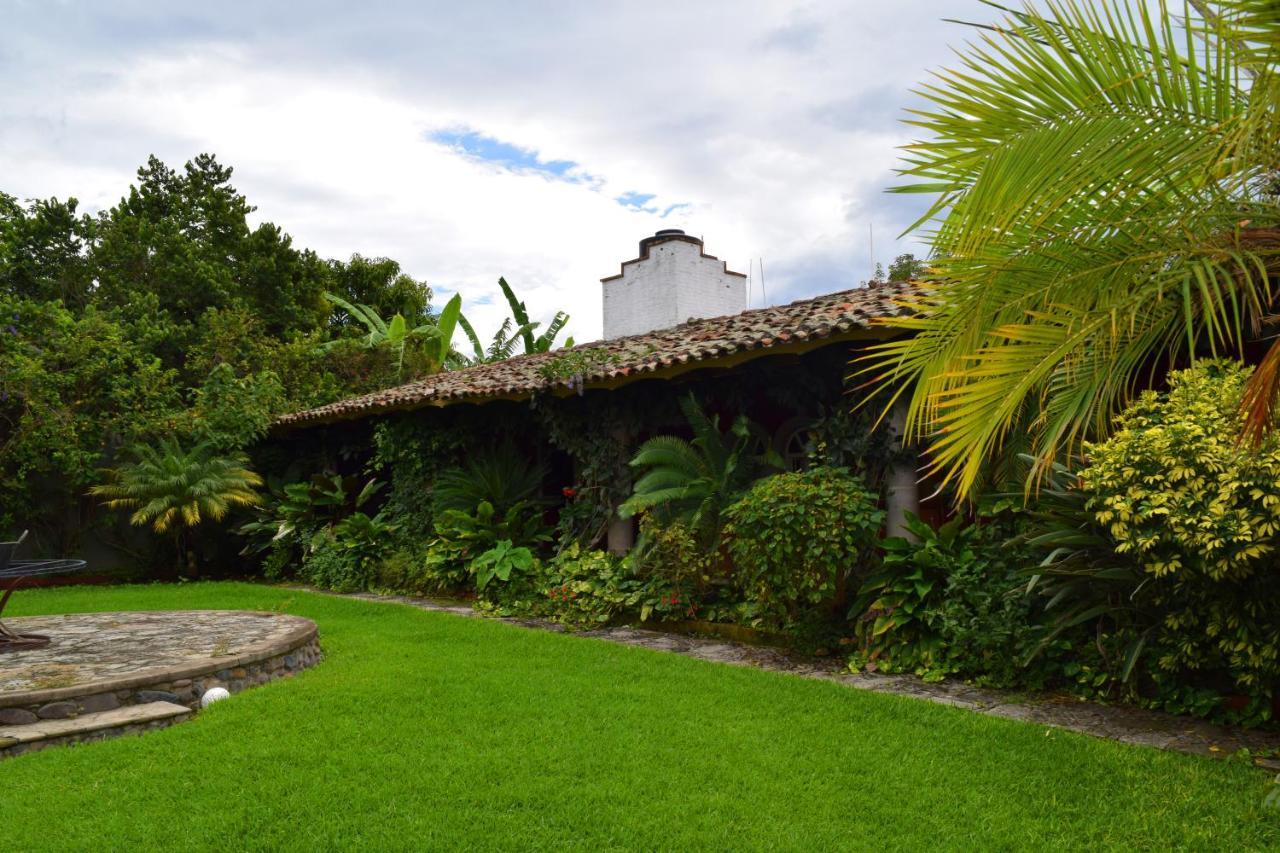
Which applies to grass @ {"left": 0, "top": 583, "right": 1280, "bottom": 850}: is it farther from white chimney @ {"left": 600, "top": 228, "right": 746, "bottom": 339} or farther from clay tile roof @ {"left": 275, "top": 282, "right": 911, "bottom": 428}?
white chimney @ {"left": 600, "top": 228, "right": 746, "bottom": 339}

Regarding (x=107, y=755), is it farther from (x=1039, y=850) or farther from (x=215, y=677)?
(x=1039, y=850)

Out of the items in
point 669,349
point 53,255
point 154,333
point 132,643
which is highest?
point 53,255

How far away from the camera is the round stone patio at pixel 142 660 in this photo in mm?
5086

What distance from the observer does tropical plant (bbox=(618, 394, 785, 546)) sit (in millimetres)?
7883

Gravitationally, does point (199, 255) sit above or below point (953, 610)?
above

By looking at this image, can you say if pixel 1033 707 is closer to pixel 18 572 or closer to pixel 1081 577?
pixel 1081 577

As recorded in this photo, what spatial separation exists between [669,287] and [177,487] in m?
7.95

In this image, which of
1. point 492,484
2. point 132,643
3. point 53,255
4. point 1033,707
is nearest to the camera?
point 1033,707

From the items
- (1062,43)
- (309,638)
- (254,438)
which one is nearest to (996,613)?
(1062,43)

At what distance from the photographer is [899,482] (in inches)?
282

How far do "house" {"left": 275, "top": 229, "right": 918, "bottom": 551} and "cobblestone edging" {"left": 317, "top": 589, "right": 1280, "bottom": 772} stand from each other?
1512 mm

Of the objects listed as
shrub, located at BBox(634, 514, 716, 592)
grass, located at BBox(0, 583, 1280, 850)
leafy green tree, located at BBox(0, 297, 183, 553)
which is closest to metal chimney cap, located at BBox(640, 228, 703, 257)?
shrub, located at BBox(634, 514, 716, 592)

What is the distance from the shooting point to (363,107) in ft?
25.2

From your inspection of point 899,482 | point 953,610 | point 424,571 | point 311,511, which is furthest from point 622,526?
point 311,511
